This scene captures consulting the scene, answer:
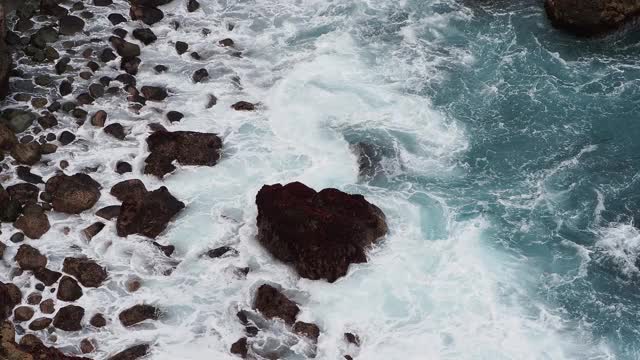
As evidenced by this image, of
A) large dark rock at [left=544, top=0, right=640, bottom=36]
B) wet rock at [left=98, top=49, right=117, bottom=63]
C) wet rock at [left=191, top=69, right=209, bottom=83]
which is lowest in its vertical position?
wet rock at [left=191, top=69, right=209, bottom=83]

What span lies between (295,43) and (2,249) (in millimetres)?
10869

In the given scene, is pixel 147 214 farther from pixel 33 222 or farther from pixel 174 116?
pixel 174 116

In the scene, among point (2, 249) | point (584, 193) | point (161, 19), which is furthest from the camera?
point (161, 19)

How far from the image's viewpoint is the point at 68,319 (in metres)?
14.3

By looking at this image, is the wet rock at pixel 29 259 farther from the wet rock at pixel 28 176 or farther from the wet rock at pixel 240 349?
the wet rock at pixel 240 349

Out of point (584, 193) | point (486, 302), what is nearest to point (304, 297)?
point (486, 302)

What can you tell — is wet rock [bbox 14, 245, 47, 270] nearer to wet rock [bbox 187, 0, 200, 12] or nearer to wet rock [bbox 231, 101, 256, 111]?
wet rock [bbox 231, 101, 256, 111]

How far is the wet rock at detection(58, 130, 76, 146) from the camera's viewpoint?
17734mm

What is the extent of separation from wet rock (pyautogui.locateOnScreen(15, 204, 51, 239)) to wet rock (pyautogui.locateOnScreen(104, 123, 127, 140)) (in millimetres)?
2985

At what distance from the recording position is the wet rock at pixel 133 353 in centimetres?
1377

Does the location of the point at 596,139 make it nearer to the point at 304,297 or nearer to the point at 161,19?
the point at 304,297

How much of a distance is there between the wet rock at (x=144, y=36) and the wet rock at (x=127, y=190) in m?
5.80

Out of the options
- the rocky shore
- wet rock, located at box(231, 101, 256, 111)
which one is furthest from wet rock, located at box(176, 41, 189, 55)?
wet rock, located at box(231, 101, 256, 111)

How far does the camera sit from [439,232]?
16.9m
